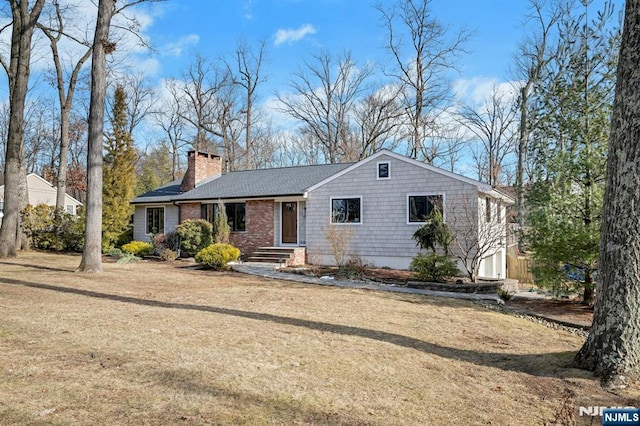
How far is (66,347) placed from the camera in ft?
15.0

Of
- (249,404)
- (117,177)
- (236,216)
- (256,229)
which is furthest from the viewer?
(236,216)

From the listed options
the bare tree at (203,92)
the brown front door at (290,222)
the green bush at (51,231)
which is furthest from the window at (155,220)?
the bare tree at (203,92)

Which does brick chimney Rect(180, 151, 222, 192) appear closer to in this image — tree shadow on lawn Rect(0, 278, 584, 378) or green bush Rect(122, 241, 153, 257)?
green bush Rect(122, 241, 153, 257)

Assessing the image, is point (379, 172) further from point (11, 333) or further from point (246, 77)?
point (246, 77)

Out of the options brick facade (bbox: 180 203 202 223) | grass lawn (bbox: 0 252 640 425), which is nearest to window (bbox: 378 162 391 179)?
grass lawn (bbox: 0 252 640 425)

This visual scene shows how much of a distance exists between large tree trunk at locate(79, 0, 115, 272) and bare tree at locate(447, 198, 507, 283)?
10640 millimetres

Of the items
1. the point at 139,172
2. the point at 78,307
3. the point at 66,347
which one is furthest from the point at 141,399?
the point at 139,172

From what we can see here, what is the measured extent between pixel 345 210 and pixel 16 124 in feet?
41.2

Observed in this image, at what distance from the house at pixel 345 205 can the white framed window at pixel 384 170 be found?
4 cm

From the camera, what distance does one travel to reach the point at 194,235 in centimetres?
1708

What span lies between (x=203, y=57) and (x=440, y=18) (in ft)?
66.8

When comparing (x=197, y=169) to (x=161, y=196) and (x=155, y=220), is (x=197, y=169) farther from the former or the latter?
(x=155, y=220)

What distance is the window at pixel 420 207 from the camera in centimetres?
1454

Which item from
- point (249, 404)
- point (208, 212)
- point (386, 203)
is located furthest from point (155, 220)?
point (249, 404)
